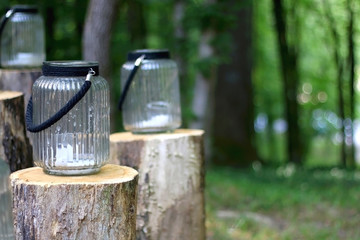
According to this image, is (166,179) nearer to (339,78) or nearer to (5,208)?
(5,208)

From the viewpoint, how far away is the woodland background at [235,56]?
28.0ft

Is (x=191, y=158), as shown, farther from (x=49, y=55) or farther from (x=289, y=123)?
(x=289, y=123)

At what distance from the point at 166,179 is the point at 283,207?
132 inches

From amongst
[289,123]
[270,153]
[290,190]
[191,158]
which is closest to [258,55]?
[270,153]

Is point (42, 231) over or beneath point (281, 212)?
over

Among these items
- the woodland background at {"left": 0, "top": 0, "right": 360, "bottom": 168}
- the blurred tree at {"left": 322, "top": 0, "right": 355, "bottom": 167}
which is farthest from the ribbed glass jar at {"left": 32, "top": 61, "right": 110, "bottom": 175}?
the blurred tree at {"left": 322, "top": 0, "right": 355, "bottom": 167}

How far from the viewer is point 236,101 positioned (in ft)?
40.4

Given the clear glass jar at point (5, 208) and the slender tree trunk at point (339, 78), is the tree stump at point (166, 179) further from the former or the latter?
the slender tree trunk at point (339, 78)

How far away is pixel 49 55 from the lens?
27.5 ft

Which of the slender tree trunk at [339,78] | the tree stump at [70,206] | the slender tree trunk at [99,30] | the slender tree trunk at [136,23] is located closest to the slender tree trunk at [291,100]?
the slender tree trunk at [339,78]

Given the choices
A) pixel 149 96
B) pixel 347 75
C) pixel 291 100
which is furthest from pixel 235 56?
pixel 149 96

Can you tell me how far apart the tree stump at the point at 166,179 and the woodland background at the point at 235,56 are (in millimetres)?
2302

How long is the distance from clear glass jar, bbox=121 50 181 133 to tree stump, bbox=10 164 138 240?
4.49ft

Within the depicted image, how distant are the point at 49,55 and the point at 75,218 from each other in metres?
5.56
